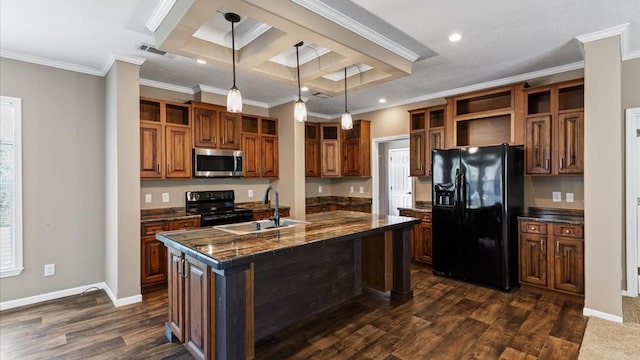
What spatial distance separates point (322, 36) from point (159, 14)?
1299 mm

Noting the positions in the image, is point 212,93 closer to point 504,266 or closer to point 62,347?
point 62,347

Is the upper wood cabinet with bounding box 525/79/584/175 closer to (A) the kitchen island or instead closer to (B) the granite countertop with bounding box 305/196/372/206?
(A) the kitchen island

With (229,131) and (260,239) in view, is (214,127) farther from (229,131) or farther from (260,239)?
(260,239)

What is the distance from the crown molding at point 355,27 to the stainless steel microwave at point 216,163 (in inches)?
110

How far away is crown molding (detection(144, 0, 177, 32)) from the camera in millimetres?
2396

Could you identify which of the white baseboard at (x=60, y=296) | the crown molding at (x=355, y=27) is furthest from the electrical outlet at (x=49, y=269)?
the crown molding at (x=355, y=27)

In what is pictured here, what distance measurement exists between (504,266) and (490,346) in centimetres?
146

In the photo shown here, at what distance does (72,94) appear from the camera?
3.77 metres

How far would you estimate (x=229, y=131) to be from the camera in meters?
4.91

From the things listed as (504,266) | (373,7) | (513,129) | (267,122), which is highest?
(373,7)

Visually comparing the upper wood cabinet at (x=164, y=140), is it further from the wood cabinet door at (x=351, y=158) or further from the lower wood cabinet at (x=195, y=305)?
the wood cabinet door at (x=351, y=158)

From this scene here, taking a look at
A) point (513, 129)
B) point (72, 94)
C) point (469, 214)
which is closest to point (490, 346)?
point (469, 214)

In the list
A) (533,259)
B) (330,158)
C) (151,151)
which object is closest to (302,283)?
(151,151)

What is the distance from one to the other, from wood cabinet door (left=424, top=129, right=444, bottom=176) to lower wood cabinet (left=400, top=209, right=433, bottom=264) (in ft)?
2.18
